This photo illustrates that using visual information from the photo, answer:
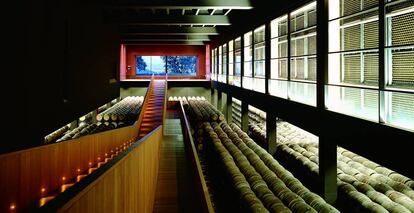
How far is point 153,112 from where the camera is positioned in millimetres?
17344

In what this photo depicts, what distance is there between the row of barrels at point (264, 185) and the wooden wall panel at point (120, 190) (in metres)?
1.80

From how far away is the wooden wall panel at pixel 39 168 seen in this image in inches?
192

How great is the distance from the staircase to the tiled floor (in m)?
1.30

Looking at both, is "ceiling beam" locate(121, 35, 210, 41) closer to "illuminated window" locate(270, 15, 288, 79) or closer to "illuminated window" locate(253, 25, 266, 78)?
"illuminated window" locate(253, 25, 266, 78)

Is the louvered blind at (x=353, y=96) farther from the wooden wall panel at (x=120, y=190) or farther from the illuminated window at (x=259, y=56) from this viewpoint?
the illuminated window at (x=259, y=56)

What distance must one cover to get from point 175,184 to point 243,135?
14.5 feet

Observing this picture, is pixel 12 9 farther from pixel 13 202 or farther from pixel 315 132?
pixel 315 132

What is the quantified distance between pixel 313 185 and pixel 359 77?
264cm

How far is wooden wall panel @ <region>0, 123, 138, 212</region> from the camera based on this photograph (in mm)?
4874

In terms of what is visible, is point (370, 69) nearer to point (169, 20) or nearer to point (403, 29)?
point (403, 29)

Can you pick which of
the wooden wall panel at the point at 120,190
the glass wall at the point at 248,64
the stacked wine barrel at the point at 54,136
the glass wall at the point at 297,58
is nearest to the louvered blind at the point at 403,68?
the glass wall at the point at 297,58

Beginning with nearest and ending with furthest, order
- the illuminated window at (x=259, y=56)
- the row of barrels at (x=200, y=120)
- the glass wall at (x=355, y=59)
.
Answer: the glass wall at (x=355, y=59) < the row of barrels at (x=200, y=120) < the illuminated window at (x=259, y=56)

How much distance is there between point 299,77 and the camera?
12680mm

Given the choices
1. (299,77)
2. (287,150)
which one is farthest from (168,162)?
(299,77)
